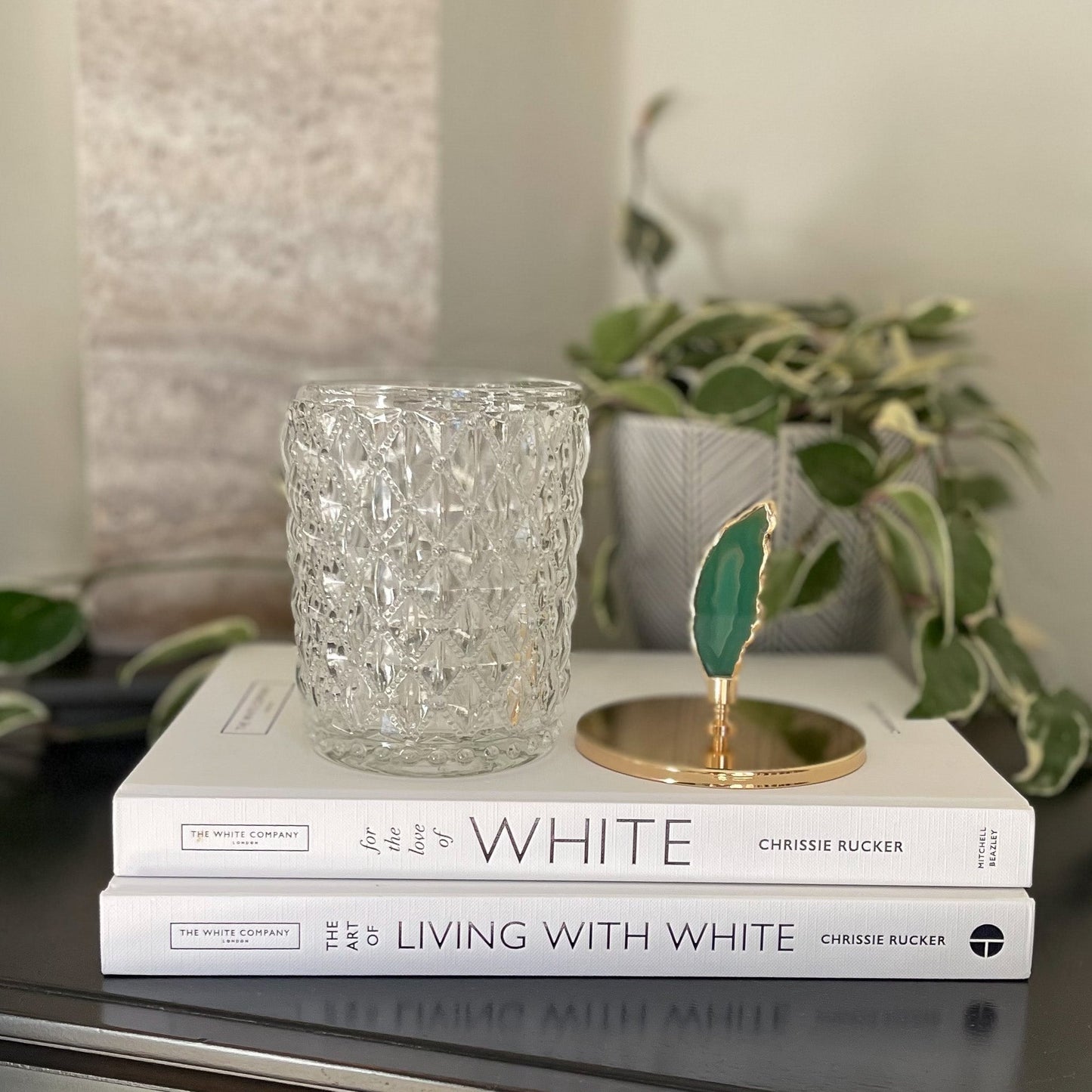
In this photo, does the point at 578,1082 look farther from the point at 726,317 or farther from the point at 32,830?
the point at 726,317

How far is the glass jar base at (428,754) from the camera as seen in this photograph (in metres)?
0.53

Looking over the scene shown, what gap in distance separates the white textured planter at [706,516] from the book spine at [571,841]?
0.29 meters

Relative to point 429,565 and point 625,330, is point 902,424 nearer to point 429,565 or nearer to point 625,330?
point 625,330

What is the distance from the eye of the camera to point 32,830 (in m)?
0.64

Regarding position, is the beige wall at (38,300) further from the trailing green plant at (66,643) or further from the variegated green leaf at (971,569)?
the variegated green leaf at (971,569)

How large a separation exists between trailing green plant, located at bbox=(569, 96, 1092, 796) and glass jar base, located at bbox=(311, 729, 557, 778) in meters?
0.23

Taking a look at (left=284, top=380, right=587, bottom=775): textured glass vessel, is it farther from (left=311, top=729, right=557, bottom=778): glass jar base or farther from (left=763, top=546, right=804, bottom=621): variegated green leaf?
(left=763, top=546, right=804, bottom=621): variegated green leaf

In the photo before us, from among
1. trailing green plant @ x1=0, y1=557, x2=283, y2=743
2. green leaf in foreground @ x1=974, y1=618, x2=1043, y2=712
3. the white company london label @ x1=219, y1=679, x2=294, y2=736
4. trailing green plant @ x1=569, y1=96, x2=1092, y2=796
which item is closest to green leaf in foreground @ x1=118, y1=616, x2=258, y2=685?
trailing green plant @ x1=0, y1=557, x2=283, y2=743

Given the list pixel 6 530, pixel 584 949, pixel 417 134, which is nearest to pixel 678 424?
pixel 417 134

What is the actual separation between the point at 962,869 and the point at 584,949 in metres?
0.16

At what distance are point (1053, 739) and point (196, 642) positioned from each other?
538 millimetres

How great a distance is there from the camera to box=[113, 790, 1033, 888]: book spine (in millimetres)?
493

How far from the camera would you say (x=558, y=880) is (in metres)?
0.50

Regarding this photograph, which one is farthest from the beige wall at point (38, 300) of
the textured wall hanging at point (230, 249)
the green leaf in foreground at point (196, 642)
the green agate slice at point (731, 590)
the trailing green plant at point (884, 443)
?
the green agate slice at point (731, 590)
